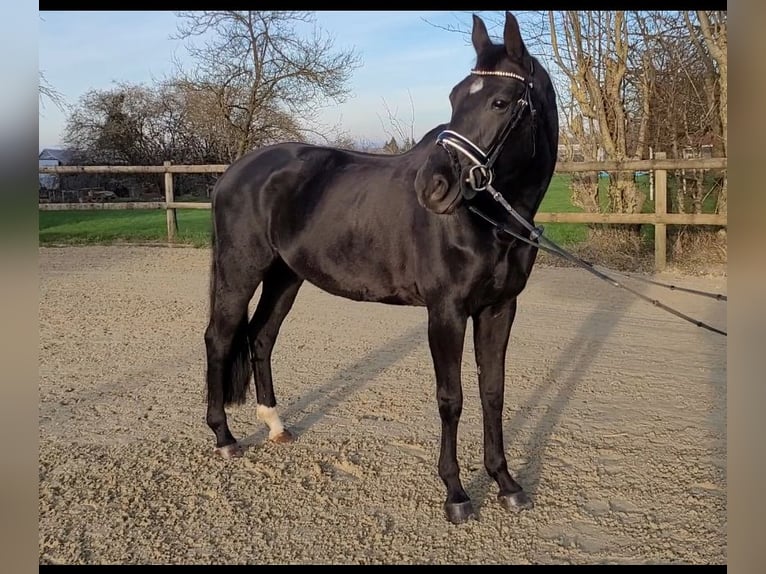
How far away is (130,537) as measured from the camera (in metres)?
2.74

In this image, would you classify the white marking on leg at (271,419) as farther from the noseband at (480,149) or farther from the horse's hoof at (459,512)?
the noseband at (480,149)

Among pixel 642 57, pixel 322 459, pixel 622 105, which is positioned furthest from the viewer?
pixel 622 105

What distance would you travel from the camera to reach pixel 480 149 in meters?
→ 2.46

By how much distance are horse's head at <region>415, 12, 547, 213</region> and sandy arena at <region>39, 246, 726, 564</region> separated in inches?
60.5

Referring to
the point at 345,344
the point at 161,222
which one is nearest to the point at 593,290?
the point at 345,344

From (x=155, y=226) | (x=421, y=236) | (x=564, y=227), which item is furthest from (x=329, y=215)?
(x=155, y=226)

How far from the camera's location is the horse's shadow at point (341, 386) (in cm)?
409

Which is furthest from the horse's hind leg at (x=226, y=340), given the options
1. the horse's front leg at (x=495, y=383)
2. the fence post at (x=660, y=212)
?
the fence post at (x=660, y=212)

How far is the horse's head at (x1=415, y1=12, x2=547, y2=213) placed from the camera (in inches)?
96.5

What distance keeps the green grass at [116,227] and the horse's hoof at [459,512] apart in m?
10.9

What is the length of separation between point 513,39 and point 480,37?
218 millimetres
